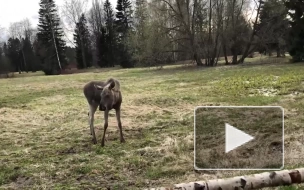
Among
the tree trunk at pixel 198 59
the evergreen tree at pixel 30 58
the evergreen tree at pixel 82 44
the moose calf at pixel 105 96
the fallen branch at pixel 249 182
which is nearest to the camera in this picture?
the fallen branch at pixel 249 182

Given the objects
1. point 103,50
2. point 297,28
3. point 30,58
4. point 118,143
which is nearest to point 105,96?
point 118,143

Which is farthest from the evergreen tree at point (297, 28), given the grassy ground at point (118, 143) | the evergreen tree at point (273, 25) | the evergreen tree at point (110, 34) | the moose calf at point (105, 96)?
the evergreen tree at point (110, 34)

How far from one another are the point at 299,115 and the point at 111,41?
48.1 meters

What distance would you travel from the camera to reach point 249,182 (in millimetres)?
3812

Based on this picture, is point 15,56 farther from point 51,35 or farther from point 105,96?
point 105,96

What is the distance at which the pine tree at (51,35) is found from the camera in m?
50.2

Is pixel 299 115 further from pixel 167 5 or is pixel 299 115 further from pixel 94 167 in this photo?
pixel 167 5

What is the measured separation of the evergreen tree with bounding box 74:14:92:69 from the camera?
5518cm

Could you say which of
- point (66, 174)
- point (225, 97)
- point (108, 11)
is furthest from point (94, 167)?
point (108, 11)

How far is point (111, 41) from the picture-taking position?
181ft

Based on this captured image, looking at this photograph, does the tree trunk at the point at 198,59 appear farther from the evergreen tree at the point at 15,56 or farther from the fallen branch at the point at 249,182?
the evergreen tree at the point at 15,56
